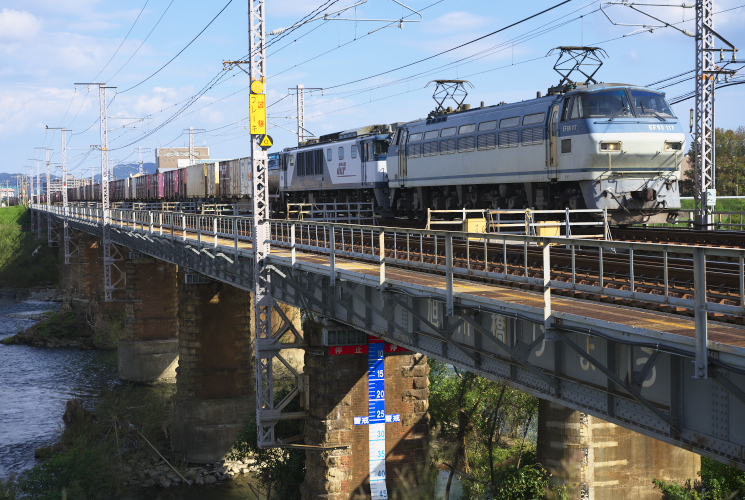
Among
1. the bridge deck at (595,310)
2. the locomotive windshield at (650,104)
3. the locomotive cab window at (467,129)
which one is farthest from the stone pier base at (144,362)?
the bridge deck at (595,310)

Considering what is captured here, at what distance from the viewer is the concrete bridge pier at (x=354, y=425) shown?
20.4 meters

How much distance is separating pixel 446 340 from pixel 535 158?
10.9 meters

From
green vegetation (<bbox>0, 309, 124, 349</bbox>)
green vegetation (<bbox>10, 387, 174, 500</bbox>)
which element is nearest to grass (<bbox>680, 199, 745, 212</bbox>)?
green vegetation (<bbox>10, 387, 174, 500</bbox>)

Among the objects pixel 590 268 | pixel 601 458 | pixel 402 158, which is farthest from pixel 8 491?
pixel 590 268

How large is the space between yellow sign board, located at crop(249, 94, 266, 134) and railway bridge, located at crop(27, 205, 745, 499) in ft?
8.01

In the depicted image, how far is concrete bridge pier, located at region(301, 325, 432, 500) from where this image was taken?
20.4 metres

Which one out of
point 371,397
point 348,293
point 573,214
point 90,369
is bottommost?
point 90,369

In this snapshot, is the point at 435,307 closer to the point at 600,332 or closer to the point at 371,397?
the point at 600,332

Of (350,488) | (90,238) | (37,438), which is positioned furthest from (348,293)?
(90,238)

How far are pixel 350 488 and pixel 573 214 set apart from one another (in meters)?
8.80

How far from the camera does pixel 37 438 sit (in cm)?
3409

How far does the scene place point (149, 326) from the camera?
1836 inches

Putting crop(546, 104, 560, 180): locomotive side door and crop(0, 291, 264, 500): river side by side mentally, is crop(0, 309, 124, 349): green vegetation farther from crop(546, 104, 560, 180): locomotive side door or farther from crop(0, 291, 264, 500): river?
crop(546, 104, 560, 180): locomotive side door

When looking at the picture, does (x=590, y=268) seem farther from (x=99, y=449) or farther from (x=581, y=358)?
(x=99, y=449)
